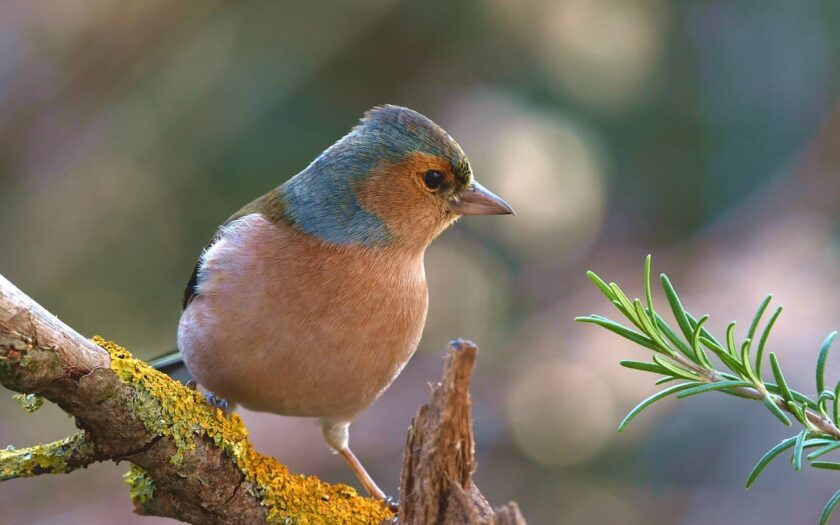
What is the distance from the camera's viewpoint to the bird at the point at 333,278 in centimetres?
356

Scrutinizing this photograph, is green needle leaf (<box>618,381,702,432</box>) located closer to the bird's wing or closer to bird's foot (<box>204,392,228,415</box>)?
bird's foot (<box>204,392,228,415</box>)

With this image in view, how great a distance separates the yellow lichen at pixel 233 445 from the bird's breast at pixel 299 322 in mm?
435

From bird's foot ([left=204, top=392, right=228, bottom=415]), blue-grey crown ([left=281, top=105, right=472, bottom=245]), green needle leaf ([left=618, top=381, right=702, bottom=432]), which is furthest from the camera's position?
blue-grey crown ([left=281, top=105, right=472, bottom=245])

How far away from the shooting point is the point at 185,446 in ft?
Result: 9.52

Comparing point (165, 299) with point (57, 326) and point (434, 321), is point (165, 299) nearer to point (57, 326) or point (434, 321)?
point (434, 321)

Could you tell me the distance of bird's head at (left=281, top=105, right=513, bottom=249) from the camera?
398cm

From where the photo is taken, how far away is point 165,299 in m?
7.01

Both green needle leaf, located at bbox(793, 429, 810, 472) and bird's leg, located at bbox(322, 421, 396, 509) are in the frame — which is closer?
green needle leaf, located at bbox(793, 429, 810, 472)

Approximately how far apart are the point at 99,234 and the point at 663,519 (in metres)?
4.56

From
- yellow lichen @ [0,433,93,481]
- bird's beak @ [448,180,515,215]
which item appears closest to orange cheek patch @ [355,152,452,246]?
bird's beak @ [448,180,515,215]

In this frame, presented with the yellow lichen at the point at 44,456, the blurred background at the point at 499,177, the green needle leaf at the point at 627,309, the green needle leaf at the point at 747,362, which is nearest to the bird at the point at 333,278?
the yellow lichen at the point at 44,456

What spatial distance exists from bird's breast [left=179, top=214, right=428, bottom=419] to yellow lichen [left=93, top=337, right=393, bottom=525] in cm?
44

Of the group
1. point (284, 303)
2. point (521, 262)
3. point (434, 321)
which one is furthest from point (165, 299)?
point (284, 303)

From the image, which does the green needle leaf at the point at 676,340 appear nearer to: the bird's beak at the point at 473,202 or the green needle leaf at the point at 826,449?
the green needle leaf at the point at 826,449
